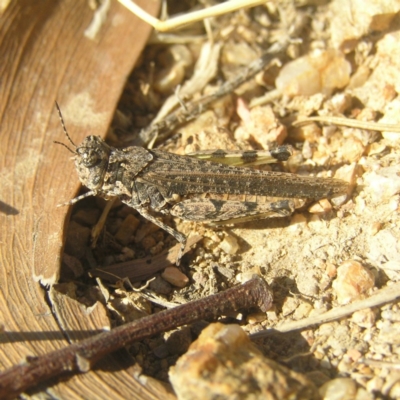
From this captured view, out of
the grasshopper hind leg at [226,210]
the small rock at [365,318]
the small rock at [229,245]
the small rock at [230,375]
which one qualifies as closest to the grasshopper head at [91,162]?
the grasshopper hind leg at [226,210]

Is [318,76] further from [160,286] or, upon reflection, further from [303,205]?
[160,286]

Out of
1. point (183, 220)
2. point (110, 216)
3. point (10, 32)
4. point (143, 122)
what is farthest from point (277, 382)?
point (10, 32)

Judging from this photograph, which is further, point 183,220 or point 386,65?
point 386,65

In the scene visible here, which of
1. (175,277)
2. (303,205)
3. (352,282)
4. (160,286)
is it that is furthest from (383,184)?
(160,286)

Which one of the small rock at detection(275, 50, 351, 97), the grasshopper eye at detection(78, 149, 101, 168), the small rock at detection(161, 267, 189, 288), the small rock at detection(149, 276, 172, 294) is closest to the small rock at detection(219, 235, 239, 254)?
the small rock at detection(161, 267, 189, 288)

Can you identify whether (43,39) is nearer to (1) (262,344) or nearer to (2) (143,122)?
(2) (143,122)

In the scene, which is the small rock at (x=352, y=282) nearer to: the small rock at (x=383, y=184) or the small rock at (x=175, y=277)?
the small rock at (x=383, y=184)
